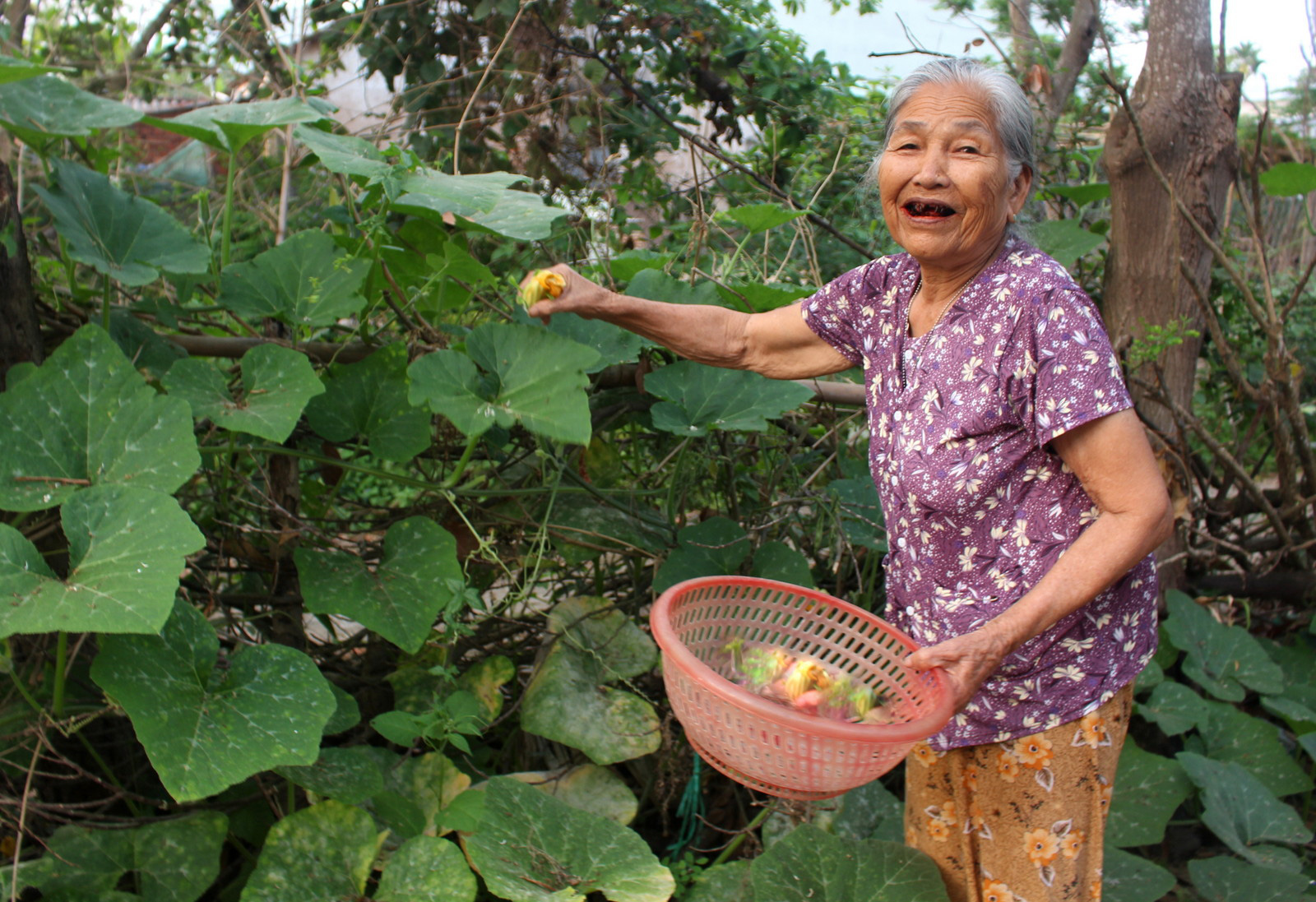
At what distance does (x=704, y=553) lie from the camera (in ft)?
6.79

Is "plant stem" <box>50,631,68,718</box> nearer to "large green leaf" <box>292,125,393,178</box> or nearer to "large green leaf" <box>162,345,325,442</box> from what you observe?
"large green leaf" <box>162,345,325,442</box>

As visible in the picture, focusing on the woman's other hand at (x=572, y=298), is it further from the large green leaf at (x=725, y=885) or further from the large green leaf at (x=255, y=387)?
the large green leaf at (x=725, y=885)

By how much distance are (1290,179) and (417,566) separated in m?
2.25

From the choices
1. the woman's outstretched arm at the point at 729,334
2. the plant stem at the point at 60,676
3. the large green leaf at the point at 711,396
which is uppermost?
the woman's outstretched arm at the point at 729,334

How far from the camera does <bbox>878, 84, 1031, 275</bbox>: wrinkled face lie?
4.45ft

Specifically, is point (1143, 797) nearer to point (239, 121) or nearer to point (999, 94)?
point (999, 94)

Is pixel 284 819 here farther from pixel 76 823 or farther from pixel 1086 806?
pixel 1086 806

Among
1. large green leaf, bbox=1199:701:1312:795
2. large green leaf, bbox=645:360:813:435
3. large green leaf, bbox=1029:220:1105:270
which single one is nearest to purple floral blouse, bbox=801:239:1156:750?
large green leaf, bbox=645:360:813:435

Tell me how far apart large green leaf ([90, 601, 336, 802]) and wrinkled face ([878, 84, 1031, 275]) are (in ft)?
3.70

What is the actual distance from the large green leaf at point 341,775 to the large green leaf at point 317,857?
24 mm

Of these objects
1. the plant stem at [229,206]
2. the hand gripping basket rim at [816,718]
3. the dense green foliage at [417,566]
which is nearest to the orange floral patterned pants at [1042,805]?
the dense green foliage at [417,566]

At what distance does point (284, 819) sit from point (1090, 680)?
129 cm

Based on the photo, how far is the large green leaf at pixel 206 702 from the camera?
1.40 meters

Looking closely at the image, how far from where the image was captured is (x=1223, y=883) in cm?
207
